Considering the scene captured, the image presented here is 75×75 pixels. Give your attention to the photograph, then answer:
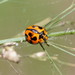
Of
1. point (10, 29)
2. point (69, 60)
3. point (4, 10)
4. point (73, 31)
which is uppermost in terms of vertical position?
point (73, 31)

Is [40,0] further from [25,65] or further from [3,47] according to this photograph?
[3,47]

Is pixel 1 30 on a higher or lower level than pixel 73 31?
lower

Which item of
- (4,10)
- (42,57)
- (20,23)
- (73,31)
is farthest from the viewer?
(4,10)

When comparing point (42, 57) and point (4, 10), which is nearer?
point (42, 57)

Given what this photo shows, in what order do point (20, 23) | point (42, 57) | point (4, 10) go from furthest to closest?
1. point (4, 10)
2. point (20, 23)
3. point (42, 57)

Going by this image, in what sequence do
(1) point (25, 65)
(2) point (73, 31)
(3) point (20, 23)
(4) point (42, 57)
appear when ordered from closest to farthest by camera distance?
(2) point (73, 31) → (4) point (42, 57) → (1) point (25, 65) → (3) point (20, 23)

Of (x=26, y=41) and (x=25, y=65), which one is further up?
(x=26, y=41)

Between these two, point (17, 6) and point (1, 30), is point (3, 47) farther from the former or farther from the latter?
point (17, 6)

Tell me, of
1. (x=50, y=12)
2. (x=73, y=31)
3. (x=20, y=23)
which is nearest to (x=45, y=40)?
(x=73, y=31)

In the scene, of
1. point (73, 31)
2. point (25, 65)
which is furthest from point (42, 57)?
point (25, 65)
